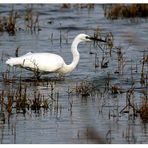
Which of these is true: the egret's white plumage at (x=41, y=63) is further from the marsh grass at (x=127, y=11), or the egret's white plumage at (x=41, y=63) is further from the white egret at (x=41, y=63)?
the marsh grass at (x=127, y=11)

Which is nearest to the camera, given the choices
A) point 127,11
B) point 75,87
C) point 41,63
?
point 75,87

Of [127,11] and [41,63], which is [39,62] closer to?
[41,63]

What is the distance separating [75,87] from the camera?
9031mm

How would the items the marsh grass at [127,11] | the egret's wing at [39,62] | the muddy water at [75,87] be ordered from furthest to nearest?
the marsh grass at [127,11]
the egret's wing at [39,62]
the muddy water at [75,87]

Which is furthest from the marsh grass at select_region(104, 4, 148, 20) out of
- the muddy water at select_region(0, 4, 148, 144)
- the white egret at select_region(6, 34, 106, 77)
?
the white egret at select_region(6, 34, 106, 77)

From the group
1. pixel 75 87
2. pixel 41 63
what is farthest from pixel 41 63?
pixel 75 87

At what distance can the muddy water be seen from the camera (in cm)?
580

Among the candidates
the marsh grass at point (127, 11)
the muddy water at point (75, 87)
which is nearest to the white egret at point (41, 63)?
the muddy water at point (75, 87)

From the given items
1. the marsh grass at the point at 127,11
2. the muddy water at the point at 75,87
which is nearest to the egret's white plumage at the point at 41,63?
the muddy water at the point at 75,87

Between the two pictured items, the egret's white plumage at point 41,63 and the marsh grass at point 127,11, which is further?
the marsh grass at point 127,11

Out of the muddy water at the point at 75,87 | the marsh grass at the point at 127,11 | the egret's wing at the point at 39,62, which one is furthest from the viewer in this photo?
the marsh grass at the point at 127,11

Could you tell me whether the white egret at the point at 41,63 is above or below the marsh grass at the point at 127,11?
below

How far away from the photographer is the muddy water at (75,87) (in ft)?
19.0

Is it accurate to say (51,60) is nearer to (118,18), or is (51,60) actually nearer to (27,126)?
(27,126)
